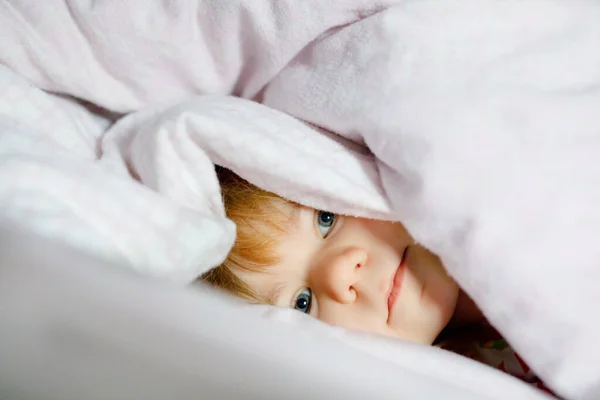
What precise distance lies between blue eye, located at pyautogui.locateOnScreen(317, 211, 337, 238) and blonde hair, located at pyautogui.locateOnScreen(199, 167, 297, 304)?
28 millimetres

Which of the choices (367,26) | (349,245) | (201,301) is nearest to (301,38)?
(367,26)

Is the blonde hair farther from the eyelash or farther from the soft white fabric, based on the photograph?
the soft white fabric

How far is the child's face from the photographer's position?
0.68 metres

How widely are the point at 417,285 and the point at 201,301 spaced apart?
40 cm

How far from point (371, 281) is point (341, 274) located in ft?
0.13

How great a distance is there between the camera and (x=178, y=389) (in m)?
0.30

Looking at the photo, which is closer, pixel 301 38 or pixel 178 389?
pixel 178 389

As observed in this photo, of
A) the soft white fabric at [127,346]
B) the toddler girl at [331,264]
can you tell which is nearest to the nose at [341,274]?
the toddler girl at [331,264]

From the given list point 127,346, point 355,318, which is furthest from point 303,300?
point 127,346

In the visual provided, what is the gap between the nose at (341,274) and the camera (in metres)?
0.66

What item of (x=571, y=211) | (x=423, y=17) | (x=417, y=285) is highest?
(x=423, y=17)

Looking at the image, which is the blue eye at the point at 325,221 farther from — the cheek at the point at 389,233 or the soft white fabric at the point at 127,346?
the soft white fabric at the point at 127,346

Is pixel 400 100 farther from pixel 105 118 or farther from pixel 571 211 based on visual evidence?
pixel 105 118

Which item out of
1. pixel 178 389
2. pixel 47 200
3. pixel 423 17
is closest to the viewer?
pixel 178 389
